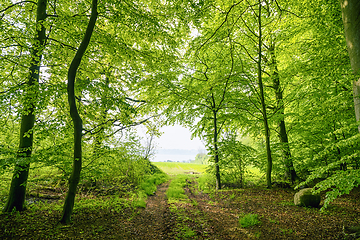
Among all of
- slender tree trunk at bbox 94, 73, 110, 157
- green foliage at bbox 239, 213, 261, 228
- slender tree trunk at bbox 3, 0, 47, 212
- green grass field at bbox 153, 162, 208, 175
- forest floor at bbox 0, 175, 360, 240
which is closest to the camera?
forest floor at bbox 0, 175, 360, 240

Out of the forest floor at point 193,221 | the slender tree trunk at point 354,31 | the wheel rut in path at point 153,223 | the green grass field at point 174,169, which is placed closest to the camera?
the slender tree trunk at point 354,31

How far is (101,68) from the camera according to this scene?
22.6ft

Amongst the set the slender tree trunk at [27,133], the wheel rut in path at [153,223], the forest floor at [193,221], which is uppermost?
the slender tree trunk at [27,133]

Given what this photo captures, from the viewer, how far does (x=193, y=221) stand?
5.33 m

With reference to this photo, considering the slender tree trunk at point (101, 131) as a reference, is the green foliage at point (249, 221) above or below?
below

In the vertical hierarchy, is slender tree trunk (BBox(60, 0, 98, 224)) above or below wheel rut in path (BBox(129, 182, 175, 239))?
above

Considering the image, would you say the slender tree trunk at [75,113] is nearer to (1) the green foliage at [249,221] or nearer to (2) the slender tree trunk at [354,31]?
(1) the green foliage at [249,221]

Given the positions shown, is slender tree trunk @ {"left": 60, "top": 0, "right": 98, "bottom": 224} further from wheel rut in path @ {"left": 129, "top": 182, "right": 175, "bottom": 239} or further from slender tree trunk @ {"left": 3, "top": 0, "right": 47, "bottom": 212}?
wheel rut in path @ {"left": 129, "top": 182, "right": 175, "bottom": 239}

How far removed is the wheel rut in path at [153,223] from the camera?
15.2ft

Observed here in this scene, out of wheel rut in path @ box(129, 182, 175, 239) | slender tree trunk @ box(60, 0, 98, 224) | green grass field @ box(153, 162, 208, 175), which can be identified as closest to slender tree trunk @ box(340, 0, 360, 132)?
wheel rut in path @ box(129, 182, 175, 239)

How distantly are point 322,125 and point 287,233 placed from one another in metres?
5.64

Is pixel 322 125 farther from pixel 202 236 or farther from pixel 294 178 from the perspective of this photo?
pixel 202 236

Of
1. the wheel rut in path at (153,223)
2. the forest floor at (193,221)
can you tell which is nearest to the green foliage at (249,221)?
the forest floor at (193,221)

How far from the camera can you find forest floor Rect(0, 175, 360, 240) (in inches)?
164
